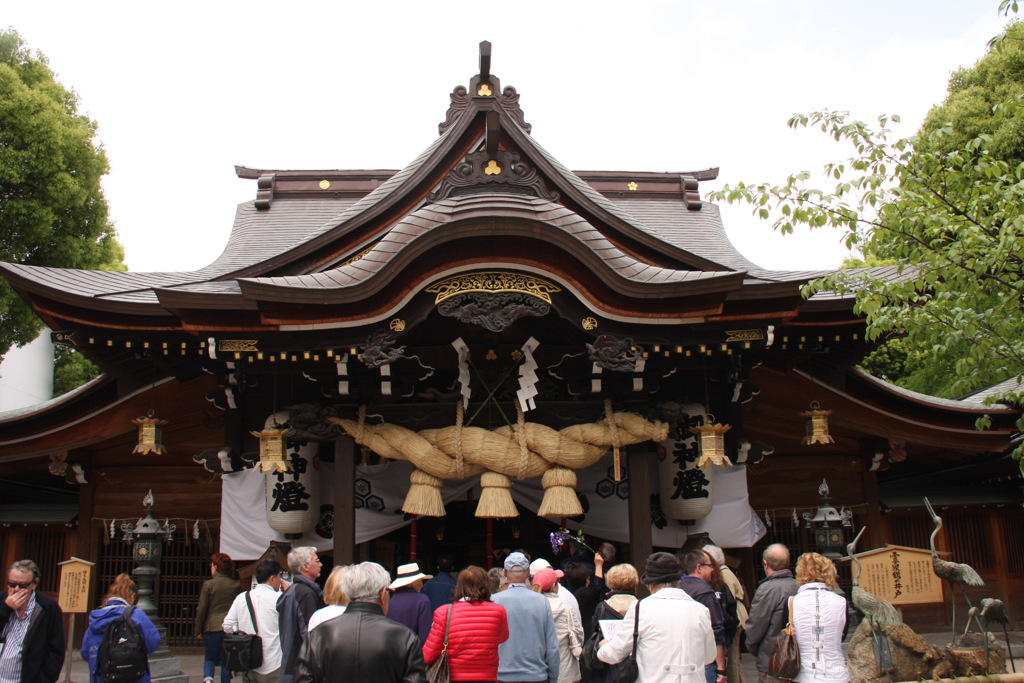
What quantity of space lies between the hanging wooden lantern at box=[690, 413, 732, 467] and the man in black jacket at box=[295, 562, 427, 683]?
14.6ft

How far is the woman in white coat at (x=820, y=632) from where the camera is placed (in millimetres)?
4254

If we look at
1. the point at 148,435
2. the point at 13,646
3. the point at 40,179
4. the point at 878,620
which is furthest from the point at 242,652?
the point at 40,179

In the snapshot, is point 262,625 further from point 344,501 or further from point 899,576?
point 899,576

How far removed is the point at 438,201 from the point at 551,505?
3132 millimetres

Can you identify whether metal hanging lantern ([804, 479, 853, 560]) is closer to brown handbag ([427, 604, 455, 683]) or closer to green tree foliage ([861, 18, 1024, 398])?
green tree foliage ([861, 18, 1024, 398])

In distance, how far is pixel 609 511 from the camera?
27.5 ft

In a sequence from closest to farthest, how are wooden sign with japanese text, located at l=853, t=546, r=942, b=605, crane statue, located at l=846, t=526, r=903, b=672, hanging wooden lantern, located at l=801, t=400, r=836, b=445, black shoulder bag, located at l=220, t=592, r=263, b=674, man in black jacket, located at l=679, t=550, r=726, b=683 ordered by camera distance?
1. man in black jacket, located at l=679, t=550, r=726, b=683
2. black shoulder bag, located at l=220, t=592, r=263, b=674
3. crane statue, located at l=846, t=526, r=903, b=672
4. wooden sign with japanese text, located at l=853, t=546, r=942, b=605
5. hanging wooden lantern, located at l=801, t=400, r=836, b=445

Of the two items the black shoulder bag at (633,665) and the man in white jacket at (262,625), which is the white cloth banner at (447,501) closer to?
the man in white jacket at (262,625)

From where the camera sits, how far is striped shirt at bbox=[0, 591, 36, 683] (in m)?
4.53

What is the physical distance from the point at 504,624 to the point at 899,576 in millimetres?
4246

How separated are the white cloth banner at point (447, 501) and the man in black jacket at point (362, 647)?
473cm

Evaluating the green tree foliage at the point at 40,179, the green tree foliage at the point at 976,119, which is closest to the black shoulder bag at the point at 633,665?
the green tree foliage at the point at 976,119

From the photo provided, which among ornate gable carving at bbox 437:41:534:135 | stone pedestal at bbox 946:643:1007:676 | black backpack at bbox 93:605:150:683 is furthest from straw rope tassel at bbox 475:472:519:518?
ornate gable carving at bbox 437:41:534:135

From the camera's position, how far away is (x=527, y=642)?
4.08m
